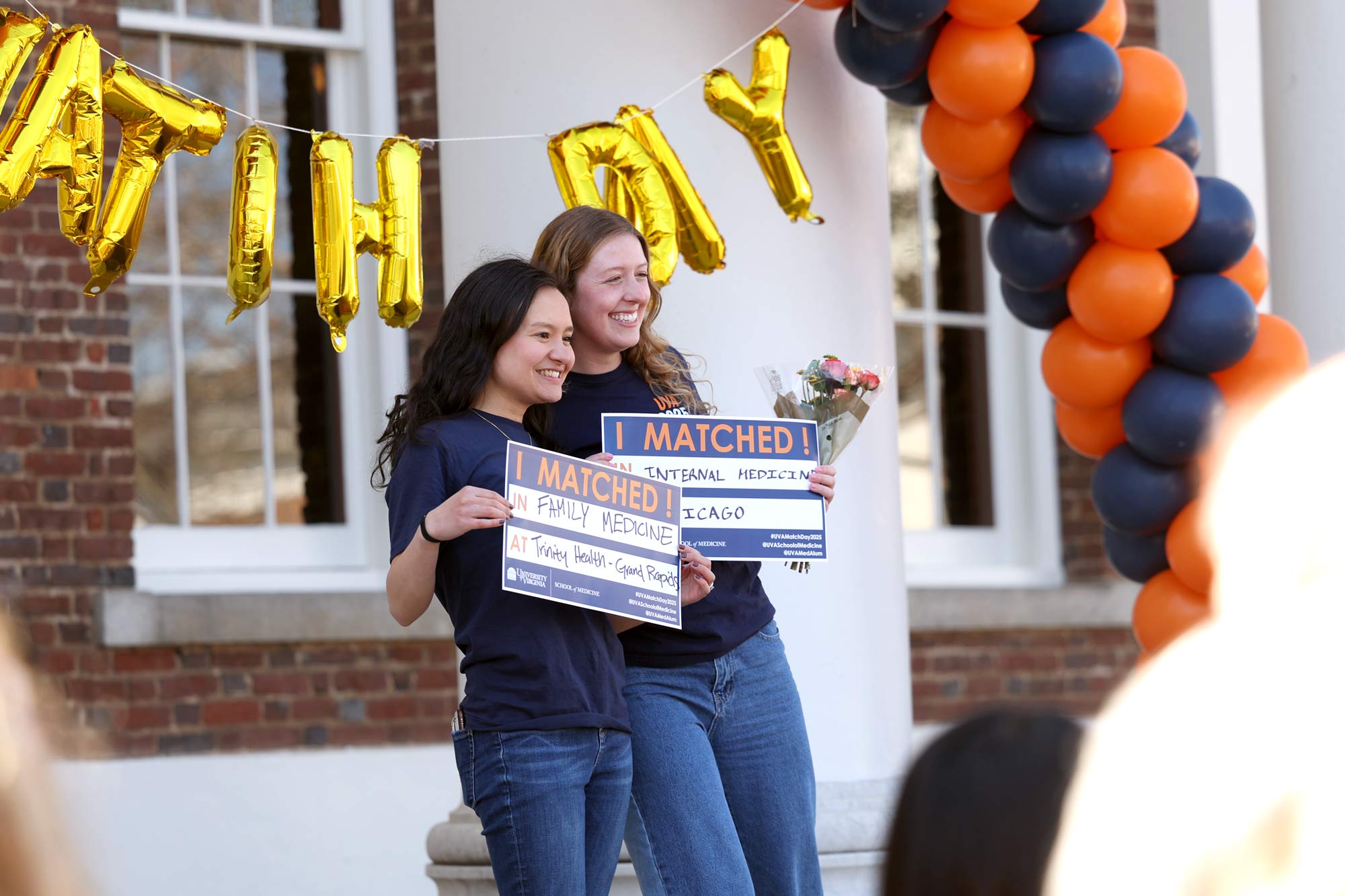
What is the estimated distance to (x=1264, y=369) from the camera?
153 inches

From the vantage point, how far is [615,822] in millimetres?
2668

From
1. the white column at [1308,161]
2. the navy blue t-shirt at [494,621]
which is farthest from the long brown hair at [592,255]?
the white column at [1308,161]

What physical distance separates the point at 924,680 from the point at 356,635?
7.98 feet

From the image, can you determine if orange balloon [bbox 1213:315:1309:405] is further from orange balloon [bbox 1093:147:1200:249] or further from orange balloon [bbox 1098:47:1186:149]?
orange balloon [bbox 1098:47:1186:149]

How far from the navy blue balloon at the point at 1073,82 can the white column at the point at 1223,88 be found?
99.2 inches

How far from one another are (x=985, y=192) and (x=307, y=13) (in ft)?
10.5

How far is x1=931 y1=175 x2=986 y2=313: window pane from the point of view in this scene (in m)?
7.55

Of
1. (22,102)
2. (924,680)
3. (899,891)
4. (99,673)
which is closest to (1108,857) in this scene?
(899,891)

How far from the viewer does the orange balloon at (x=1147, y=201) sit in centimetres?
375

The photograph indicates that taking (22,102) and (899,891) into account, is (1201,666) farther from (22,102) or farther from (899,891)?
(22,102)

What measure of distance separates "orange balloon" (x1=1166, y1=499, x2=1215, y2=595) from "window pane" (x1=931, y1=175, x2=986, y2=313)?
3694 millimetres

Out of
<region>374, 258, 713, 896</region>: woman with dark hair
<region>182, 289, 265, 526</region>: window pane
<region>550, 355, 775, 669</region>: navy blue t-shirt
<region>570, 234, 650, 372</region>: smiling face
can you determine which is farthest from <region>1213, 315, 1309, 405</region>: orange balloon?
<region>182, 289, 265, 526</region>: window pane

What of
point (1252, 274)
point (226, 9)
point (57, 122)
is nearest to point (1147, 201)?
point (1252, 274)

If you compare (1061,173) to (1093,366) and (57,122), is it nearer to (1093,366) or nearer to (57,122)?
(1093,366)
